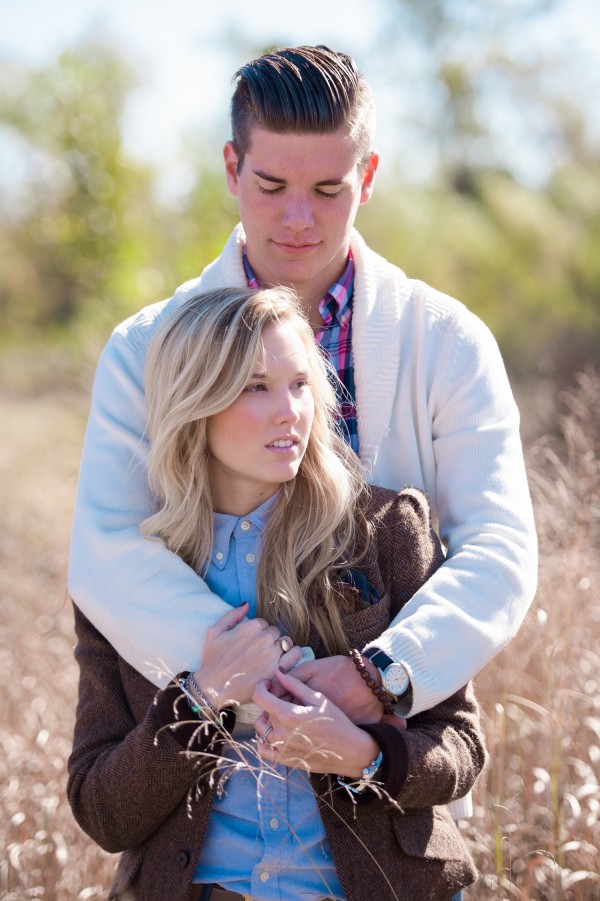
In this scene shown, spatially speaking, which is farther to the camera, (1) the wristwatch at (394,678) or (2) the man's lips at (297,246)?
(2) the man's lips at (297,246)

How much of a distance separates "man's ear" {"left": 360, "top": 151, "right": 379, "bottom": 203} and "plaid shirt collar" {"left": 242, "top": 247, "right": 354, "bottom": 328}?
0.21 m

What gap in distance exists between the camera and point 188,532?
229 cm

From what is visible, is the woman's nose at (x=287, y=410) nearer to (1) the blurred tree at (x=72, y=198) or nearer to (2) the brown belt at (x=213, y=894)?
(2) the brown belt at (x=213, y=894)

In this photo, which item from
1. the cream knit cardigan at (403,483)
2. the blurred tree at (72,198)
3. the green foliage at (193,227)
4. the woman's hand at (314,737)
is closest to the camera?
the woman's hand at (314,737)

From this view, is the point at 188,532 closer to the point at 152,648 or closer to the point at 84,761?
the point at 152,648

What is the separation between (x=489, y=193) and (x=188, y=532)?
19.6m

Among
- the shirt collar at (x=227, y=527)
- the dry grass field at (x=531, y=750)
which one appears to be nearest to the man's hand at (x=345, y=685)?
the shirt collar at (x=227, y=527)

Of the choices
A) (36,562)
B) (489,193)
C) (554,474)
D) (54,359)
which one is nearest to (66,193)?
(54,359)

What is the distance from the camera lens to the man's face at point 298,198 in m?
2.52

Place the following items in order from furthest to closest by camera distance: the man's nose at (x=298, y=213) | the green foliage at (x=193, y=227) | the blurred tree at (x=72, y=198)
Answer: the blurred tree at (x=72, y=198)
the green foliage at (x=193, y=227)
the man's nose at (x=298, y=213)

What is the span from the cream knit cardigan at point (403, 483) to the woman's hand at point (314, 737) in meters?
0.15

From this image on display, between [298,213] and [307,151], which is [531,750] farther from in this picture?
[307,151]

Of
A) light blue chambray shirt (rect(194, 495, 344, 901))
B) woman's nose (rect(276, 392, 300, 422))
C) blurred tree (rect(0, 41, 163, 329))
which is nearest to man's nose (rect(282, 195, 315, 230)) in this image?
woman's nose (rect(276, 392, 300, 422))

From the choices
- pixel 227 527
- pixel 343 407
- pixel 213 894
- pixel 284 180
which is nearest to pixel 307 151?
pixel 284 180
